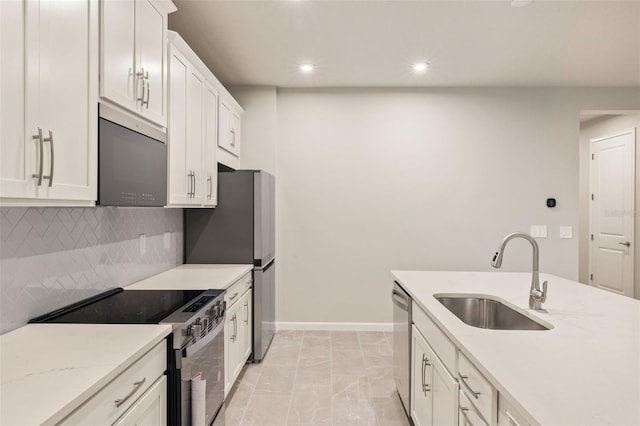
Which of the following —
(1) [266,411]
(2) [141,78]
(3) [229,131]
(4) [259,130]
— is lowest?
(1) [266,411]

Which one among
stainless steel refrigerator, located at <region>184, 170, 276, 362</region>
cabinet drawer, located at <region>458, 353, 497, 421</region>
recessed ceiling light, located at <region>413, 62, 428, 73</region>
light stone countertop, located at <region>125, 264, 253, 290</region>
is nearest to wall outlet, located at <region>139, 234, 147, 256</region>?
light stone countertop, located at <region>125, 264, 253, 290</region>

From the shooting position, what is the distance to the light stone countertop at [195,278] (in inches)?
91.7

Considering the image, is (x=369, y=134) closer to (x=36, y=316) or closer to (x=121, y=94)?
(x=121, y=94)

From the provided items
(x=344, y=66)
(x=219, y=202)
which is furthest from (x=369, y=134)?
(x=219, y=202)

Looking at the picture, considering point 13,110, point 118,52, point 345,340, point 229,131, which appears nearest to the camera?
point 13,110

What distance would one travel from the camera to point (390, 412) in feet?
7.93

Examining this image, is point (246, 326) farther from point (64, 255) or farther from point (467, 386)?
point (467, 386)

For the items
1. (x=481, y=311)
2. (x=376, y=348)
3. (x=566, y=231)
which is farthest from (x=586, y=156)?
(x=481, y=311)

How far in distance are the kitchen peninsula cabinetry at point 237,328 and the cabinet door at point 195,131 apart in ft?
2.49

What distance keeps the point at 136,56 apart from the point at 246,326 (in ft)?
7.08

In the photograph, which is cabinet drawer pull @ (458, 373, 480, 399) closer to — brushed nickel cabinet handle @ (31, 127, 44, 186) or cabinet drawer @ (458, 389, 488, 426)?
cabinet drawer @ (458, 389, 488, 426)

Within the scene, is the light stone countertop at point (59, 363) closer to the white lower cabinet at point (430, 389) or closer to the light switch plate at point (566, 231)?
the white lower cabinet at point (430, 389)

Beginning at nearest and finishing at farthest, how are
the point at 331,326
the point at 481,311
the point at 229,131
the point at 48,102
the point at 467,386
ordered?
the point at 48,102
the point at 467,386
the point at 481,311
the point at 229,131
the point at 331,326

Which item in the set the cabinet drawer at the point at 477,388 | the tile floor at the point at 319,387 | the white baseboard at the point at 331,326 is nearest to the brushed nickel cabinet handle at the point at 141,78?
the cabinet drawer at the point at 477,388
